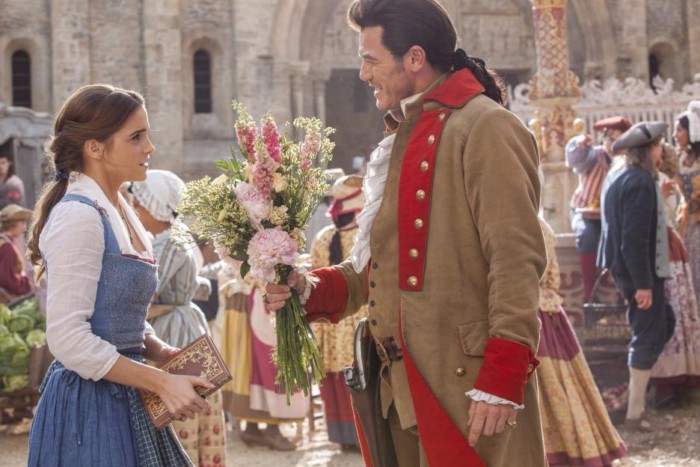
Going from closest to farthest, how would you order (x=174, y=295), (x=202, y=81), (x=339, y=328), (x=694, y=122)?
(x=174, y=295), (x=339, y=328), (x=694, y=122), (x=202, y=81)

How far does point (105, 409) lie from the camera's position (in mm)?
3127

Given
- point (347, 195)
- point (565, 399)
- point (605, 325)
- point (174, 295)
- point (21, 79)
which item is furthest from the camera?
point (21, 79)

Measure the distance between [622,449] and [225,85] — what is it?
14.0 meters

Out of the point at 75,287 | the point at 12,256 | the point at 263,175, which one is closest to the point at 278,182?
the point at 263,175

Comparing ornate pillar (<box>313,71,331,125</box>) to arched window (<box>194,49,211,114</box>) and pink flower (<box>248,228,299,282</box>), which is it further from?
pink flower (<box>248,228,299,282</box>)

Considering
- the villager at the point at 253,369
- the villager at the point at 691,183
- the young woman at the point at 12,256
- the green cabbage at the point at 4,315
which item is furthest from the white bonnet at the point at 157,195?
the villager at the point at 691,183

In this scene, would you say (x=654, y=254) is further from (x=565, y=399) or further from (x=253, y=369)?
(x=253, y=369)

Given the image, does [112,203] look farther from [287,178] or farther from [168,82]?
[168,82]

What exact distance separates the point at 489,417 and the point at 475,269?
43cm

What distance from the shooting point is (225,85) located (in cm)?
1894

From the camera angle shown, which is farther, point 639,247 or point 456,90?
point 639,247

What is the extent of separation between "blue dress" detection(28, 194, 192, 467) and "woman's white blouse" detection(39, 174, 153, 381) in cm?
5

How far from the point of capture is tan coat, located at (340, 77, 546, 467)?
289cm

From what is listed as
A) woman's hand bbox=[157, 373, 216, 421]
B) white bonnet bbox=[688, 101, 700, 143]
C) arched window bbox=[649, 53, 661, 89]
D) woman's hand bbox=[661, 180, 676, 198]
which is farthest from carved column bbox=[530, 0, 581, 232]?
arched window bbox=[649, 53, 661, 89]
